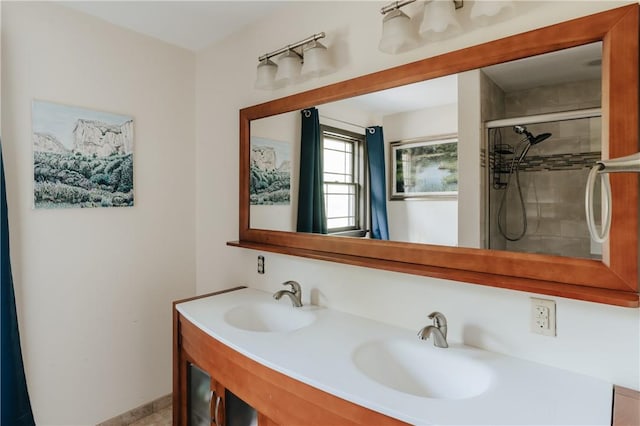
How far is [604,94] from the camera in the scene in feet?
3.61

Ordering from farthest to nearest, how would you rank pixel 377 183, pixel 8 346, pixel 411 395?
pixel 8 346 < pixel 377 183 < pixel 411 395

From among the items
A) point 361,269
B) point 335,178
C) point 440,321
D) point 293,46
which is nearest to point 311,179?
point 335,178

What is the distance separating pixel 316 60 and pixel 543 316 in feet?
4.83

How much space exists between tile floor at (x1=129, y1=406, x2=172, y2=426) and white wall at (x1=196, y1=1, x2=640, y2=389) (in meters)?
0.85

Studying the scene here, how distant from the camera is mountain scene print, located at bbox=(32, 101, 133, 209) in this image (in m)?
1.96

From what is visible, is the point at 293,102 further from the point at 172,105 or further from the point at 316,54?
the point at 172,105

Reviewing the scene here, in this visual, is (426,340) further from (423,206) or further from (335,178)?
(335,178)

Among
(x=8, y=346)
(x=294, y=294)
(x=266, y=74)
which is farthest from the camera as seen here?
(x=266, y=74)

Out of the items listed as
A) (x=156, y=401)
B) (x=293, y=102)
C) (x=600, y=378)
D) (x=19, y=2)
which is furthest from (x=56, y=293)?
(x=600, y=378)

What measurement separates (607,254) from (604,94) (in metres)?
0.49

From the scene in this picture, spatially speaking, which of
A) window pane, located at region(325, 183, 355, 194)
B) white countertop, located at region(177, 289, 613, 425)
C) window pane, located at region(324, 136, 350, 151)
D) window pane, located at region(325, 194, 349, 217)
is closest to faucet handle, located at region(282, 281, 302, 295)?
white countertop, located at region(177, 289, 613, 425)

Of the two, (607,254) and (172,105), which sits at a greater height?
(172,105)

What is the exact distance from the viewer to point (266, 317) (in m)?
1.96

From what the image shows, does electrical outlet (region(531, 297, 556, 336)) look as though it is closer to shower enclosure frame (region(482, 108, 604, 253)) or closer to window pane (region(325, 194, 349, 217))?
shower enclosure frame (region(482, 108, 604, 253))
